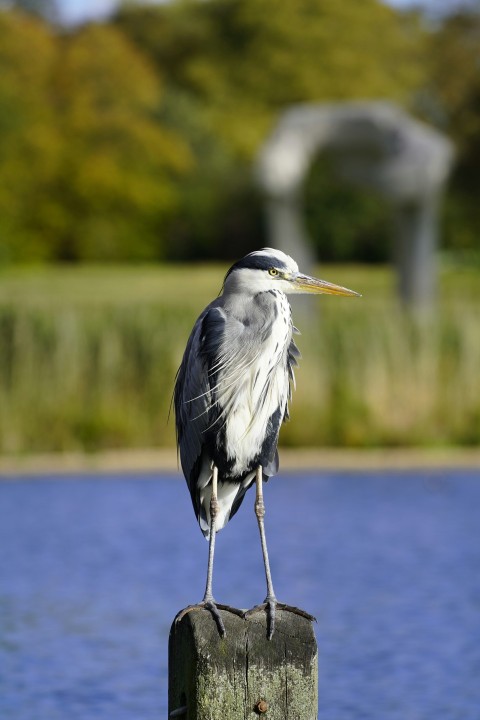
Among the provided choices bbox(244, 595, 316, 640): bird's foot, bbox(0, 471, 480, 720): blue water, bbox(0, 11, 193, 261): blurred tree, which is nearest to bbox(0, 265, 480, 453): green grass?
bbox(0, 471, 480, 720): blue water

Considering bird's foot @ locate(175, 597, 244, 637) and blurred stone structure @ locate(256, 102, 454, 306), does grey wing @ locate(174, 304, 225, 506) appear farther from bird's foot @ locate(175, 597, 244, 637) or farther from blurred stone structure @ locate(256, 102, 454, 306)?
blurred stone structure @ locate(256, 102, 454, 306)

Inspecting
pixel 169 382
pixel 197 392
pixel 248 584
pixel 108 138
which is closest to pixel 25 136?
pixel 108 138

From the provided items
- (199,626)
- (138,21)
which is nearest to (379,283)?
(138,21)

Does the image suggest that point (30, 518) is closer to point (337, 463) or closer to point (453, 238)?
point (337, 463)

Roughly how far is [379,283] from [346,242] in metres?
8.12

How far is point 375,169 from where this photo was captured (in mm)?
24500

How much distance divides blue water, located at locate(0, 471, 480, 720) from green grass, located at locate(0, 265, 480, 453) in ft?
4.71


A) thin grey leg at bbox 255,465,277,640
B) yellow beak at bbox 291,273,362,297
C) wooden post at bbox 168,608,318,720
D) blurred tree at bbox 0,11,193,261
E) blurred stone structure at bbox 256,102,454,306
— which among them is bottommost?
wooden post at bbox 168,608,318,720

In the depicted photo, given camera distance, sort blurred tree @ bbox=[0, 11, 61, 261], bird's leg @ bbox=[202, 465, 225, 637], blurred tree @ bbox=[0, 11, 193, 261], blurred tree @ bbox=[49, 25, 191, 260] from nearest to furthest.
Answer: bird's leg @ bbox=[202, 465, 225, 637], blurred tree @ bbox=[0, 11, 61, 261], blurred tree @ bbox=[0, 11, 193, 261], blurred tree @ bbox=[49, 25, 191, 260]

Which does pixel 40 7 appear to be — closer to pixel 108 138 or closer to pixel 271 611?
pixel 108 138

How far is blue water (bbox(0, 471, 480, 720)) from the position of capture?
6.82 metres

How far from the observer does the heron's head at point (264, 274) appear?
451cm

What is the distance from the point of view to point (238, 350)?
179 inches

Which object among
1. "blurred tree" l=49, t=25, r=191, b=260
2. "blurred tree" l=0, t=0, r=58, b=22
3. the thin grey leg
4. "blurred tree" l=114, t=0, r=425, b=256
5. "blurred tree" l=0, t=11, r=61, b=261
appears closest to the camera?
the thin grey leg
